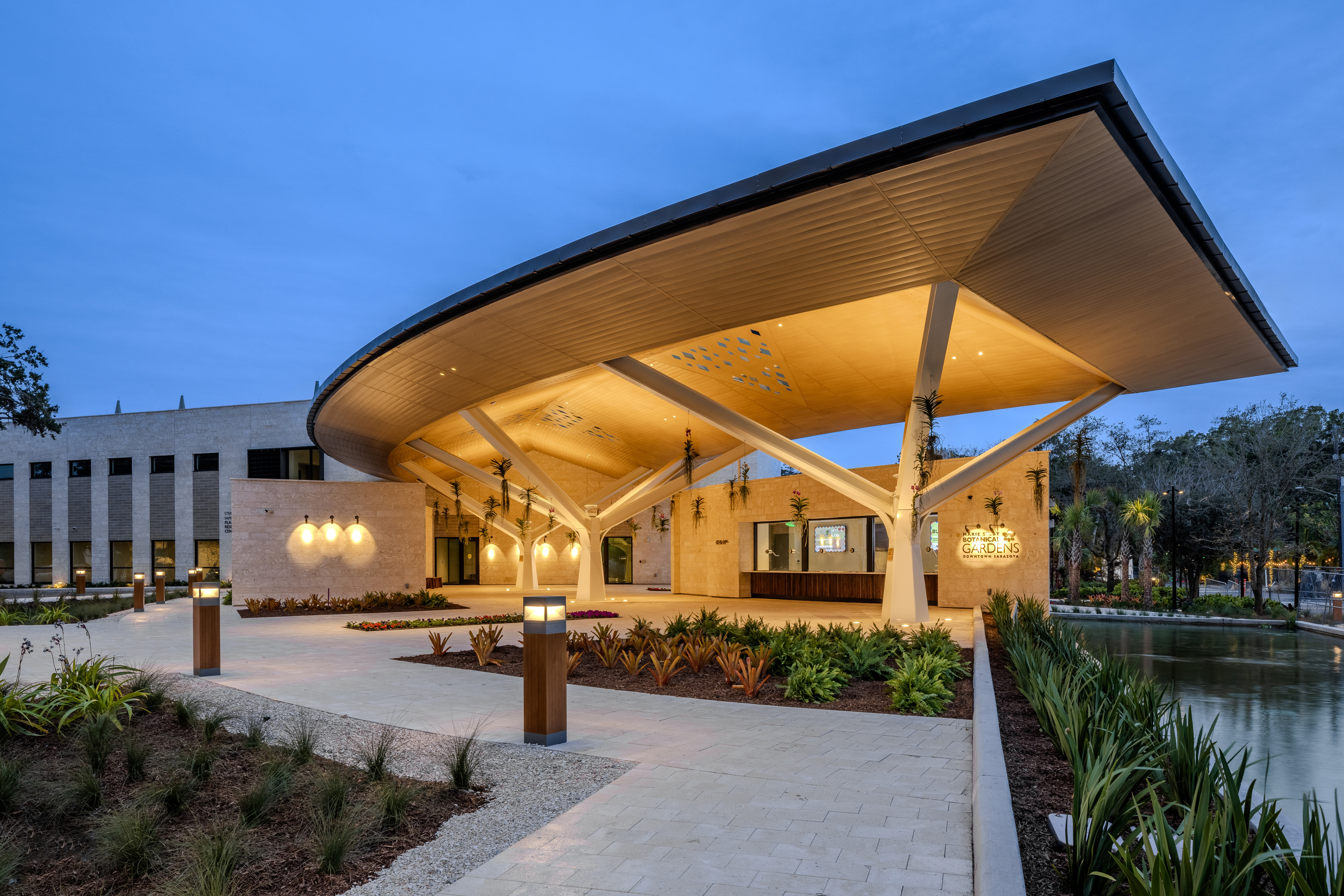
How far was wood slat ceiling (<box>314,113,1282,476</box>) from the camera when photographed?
374 inches

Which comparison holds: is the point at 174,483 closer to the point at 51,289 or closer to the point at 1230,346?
the point at 1230,346

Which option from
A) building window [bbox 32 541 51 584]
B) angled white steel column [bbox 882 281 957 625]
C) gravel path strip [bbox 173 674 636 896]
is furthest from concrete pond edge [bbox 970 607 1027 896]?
building window [bbox 32 541 51 584]

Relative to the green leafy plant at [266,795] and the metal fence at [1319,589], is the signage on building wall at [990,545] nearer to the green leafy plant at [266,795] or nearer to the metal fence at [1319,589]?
the metal fence at [1319,589]

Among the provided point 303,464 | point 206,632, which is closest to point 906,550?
point 206,632

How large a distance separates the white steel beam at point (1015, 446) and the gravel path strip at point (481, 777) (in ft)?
40.8

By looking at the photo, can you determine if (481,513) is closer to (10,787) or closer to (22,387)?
(22,387)

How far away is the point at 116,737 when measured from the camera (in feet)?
19.6

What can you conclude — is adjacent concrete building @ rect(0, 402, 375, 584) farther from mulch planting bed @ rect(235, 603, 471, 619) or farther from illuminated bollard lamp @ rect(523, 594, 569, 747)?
illuminated bollard lamp @ rect(523, 594, 569, 747)

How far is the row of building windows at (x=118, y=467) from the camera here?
38062 millimetres

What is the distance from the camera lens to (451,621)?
17.7 meters

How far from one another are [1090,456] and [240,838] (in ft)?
149

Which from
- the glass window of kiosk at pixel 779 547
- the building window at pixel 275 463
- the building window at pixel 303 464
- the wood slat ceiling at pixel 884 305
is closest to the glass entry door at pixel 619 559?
the glass window of kiosk at pixel 779 547

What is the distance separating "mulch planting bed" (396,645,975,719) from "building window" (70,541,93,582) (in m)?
36.4

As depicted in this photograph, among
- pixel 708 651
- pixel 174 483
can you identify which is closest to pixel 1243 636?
pixel 708 651
